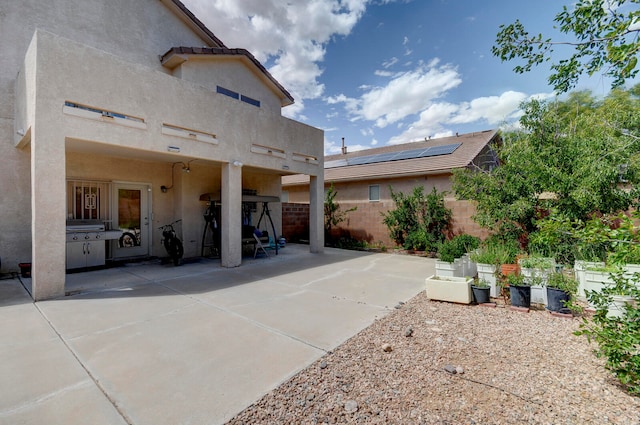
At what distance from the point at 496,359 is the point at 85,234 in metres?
9.66

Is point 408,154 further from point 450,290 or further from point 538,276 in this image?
point 450,290

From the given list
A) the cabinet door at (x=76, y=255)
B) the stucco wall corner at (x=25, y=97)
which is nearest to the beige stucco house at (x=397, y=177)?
the cabinet door at (x=76, y=255)

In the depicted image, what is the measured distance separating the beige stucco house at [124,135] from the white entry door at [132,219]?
0.11ft

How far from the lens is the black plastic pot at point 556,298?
478 centimetres

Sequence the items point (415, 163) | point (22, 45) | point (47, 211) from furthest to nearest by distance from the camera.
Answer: point (415, 163), point (22, 45), point (47, 211)

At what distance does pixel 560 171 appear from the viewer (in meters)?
6.59

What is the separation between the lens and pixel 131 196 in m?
9.45

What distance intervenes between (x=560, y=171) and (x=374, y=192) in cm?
968

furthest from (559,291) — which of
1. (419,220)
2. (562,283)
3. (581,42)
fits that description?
(419,220)

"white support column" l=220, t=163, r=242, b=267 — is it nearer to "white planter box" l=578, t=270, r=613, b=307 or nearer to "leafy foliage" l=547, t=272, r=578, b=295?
"leafy foliage" l=547, t=272, r=578, b=295

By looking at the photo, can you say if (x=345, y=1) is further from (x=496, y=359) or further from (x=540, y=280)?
(x=496, y=359)

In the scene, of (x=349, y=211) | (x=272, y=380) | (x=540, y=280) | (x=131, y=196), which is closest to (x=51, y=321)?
(x=272, y=380)

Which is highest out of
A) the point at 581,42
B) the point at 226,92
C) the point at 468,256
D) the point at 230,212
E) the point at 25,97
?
the point at 226,92

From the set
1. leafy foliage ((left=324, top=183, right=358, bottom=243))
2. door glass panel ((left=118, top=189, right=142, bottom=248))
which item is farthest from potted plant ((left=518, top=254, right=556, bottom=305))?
door glass panel ((left=118, top=189, right=142, bottom=248))
